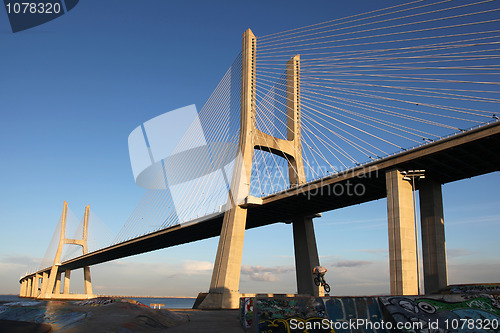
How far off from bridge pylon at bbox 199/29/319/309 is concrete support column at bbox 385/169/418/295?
14.2 meters

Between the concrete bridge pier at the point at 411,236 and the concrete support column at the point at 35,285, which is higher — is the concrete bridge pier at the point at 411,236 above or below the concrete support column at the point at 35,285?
above

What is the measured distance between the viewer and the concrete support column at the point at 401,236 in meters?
30.5

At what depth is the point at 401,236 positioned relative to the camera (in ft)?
103

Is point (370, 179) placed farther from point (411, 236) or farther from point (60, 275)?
point (60, 275)

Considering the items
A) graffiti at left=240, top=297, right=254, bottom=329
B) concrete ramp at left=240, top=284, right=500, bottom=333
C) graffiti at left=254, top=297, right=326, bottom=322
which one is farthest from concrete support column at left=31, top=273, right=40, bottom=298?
concrete ramp at left=240, top=284, right=500, bottom=333

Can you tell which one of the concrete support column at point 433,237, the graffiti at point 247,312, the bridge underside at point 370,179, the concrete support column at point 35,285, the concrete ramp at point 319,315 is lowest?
the concrete support column at point 35,285

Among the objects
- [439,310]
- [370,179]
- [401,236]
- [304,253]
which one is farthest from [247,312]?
[304,253]

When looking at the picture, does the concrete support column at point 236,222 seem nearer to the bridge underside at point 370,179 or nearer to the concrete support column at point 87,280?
the bridge underside at point 370,179

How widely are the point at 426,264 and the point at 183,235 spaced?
38583 millimetres

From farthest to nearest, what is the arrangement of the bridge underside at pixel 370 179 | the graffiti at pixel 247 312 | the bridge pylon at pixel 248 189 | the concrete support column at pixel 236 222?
Result: the bridge pylon at pixel 248 189 → the concrete support column at pixel 236 222 → the bridge underside at pixel 370 179 → the graffiti at pixel 247 312

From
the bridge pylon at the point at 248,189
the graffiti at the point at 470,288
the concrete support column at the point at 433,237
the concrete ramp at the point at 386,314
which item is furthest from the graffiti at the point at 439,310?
the bridge pylon at the point at 248,189

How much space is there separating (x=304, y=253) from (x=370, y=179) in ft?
52.7

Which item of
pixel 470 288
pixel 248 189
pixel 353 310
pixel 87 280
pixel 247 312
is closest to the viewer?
pixel 353 310

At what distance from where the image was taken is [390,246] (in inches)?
1262
